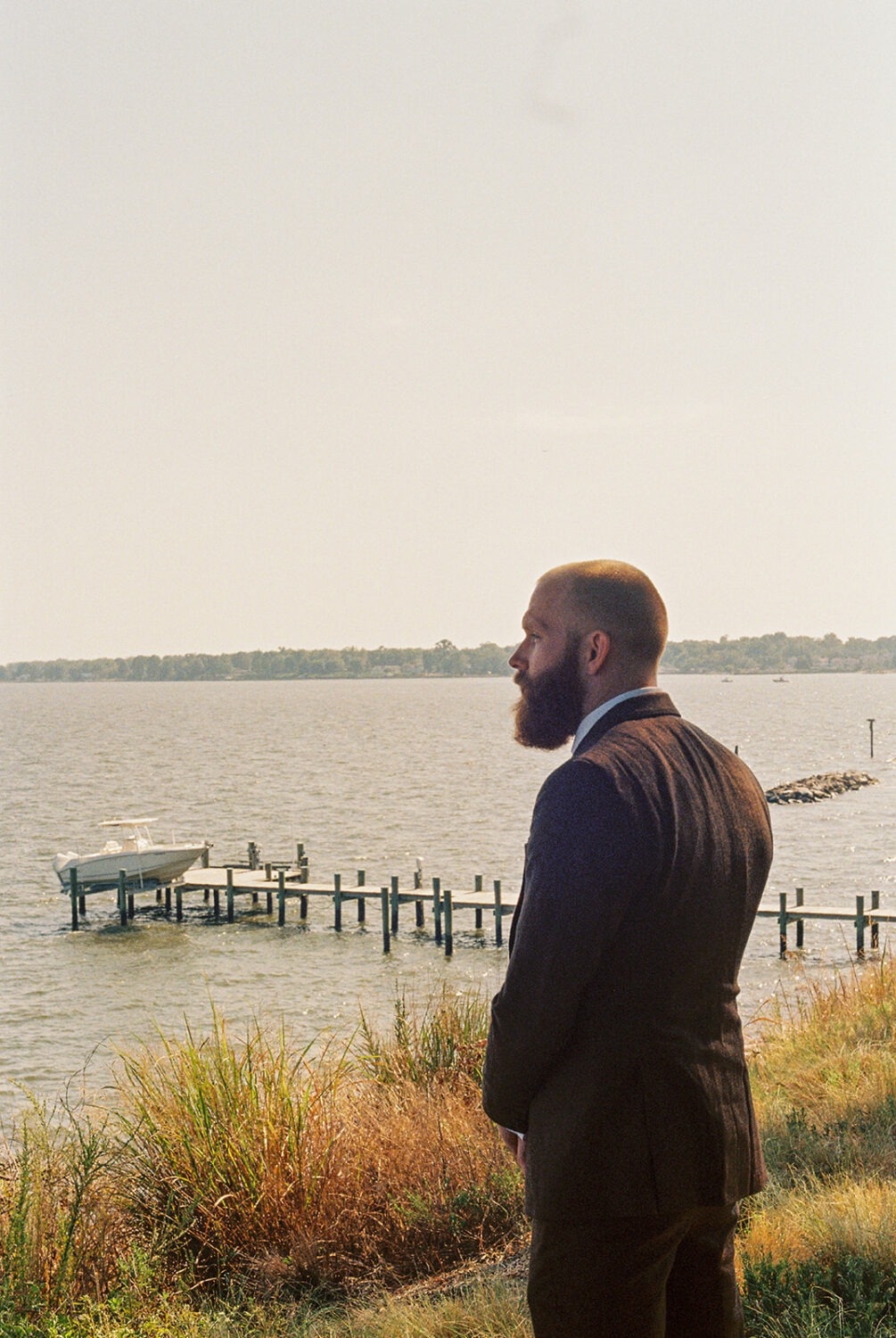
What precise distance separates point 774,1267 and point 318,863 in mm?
36079

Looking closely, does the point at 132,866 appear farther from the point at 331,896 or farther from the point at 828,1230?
the point at 828,1230

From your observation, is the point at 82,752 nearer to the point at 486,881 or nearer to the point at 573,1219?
the point at 486,881

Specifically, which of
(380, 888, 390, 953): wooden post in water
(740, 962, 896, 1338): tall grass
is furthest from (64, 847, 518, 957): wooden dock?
(740, 962, 896, 1338): tall grass

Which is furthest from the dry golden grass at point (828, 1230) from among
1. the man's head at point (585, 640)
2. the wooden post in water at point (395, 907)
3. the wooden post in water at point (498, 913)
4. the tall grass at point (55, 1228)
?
the wooden post in water at point (395, 907)

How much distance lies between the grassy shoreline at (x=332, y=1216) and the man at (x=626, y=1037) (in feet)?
5.65

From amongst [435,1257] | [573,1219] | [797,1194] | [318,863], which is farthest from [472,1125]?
[318,863]

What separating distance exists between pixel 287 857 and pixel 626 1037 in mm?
39756

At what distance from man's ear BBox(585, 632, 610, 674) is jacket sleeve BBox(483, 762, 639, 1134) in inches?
16.0

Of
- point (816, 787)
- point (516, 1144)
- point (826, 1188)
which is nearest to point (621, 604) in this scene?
point (516, 1144)

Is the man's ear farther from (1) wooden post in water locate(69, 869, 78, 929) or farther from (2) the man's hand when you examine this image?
(1) wooden post in water locate(69, 869, 78, 929)

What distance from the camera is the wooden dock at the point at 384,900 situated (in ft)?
84.4

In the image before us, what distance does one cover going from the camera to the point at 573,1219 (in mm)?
2664

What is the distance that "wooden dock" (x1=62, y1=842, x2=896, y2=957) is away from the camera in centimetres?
2572

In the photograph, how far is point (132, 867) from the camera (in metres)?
34.0
